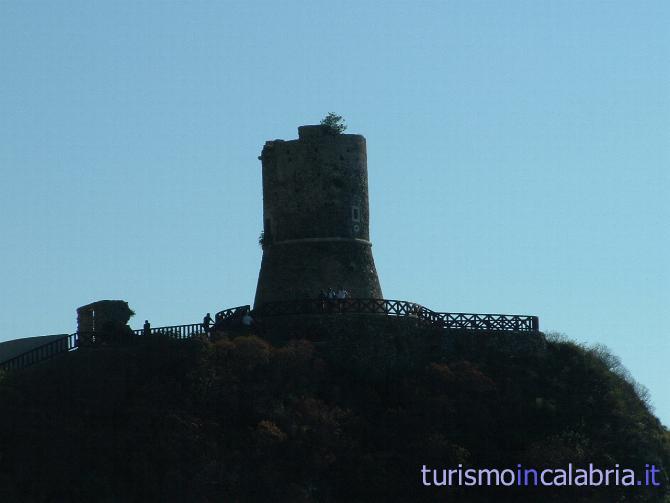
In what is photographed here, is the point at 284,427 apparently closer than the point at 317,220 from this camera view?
Yes

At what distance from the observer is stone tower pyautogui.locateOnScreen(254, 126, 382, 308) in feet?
271

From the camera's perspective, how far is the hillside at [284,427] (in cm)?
7056

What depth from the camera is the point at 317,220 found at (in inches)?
3270

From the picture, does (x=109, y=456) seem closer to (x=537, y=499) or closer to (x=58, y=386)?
(x=58, y=386)

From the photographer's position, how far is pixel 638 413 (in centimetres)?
7975

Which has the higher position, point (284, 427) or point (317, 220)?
point (317, 220)

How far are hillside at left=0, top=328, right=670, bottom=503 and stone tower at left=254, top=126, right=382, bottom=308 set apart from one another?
603 cm

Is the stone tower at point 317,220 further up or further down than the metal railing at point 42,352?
further up

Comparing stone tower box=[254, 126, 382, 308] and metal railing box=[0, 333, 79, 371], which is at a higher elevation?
stone tower box=[254, 126, 382, 308]

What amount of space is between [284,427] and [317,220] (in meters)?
12.8

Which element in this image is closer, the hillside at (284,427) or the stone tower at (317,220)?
the hillside at (284,427)

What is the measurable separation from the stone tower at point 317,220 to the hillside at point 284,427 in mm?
6025

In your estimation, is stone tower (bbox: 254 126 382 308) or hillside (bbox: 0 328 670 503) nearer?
hillside (bbox: 0 328 670 503)

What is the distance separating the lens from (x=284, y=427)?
72688 millimetres
